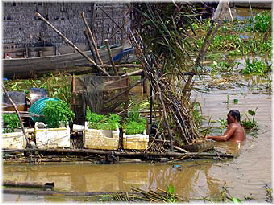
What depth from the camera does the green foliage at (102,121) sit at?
29.0 feet

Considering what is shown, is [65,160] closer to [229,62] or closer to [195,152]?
[195,152]

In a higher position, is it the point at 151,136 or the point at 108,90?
the point at 108,90

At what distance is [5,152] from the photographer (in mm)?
8594

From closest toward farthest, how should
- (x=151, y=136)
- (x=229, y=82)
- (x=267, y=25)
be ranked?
(x=151, y=136), (x=229, y=82), (x=267, y=25)

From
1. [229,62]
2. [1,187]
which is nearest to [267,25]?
[229,62]

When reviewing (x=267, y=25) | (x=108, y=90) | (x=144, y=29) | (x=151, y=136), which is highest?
(x=267, y=25)

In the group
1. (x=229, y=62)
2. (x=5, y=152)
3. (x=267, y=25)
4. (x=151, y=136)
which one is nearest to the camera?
(x=5, y=152)

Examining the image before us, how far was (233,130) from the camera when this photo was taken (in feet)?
32.2

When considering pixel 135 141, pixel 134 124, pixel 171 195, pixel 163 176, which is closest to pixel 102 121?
pixel 134 124

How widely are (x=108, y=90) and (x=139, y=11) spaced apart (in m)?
1.58

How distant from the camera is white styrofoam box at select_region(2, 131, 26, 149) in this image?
28.3 ft

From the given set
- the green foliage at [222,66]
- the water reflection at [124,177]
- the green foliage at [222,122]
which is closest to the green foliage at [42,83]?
the green foliage at [222,122]

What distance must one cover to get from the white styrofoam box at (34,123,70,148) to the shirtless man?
2.54m

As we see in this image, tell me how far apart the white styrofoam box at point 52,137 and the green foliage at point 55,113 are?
0.88 feet
